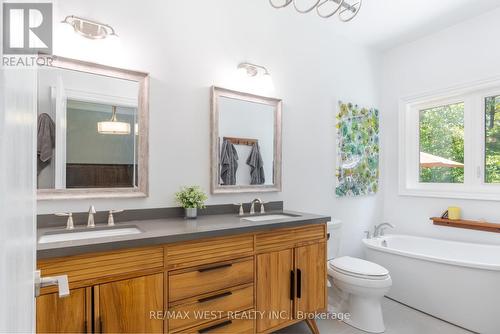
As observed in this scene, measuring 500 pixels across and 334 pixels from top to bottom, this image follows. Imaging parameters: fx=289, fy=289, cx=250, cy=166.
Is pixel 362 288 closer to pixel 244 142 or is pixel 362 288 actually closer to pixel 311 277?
pixel 311 277

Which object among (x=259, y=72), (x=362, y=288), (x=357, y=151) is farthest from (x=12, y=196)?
(x=357, y=151)

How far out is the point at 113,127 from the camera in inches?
73.8

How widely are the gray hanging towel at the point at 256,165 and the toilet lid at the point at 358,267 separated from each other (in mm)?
942

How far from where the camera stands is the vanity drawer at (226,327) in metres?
1.58

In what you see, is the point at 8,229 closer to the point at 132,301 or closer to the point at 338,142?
the point at 132,301

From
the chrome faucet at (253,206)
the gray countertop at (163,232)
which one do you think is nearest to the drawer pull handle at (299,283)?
the gray countertop at (163,232)

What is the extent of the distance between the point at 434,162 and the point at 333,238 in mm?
1565

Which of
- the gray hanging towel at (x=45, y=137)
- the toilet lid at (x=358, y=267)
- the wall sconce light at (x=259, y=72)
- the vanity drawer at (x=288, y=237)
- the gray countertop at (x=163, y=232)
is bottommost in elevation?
Answer: the toilet lid at (x=358, y=267)

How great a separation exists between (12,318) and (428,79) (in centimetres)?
375

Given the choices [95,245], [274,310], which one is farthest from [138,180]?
[274,310]

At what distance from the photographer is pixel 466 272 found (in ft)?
7.69

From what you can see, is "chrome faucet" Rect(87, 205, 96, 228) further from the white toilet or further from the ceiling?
the ceiling

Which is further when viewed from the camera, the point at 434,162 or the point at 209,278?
the point at 434,162

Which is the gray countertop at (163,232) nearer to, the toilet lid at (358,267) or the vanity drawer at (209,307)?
the vanity drawer at (209,307)
